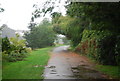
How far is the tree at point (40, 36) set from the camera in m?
41.2

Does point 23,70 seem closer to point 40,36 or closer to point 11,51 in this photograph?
point 11,51

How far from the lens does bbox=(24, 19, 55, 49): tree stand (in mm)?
41181

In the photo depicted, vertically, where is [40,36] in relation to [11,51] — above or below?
below

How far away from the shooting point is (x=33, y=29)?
42844 mm

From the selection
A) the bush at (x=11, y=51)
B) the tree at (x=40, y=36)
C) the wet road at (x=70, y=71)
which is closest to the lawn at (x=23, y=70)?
the wet road at (x=70, y=71)

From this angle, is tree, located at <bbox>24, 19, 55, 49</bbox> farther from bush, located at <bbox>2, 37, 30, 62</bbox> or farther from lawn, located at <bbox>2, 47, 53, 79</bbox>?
lawn, located at <bbox>2, 47, 53, 79</bbox>

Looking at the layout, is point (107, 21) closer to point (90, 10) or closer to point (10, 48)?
point (90, 10)

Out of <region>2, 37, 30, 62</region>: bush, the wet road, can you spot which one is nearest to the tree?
<region>2, 37, 30, 62</region>: bush

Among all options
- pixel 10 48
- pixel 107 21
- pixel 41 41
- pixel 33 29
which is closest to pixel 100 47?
pixel 107 21

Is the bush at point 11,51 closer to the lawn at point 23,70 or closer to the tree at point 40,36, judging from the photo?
the lawn at point 23,70

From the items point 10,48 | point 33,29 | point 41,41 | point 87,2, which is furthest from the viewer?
point 41,41

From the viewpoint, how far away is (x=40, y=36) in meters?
46.4

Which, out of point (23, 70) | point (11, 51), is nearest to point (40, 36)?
point (11, 51)

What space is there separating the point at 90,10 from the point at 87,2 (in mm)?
818
